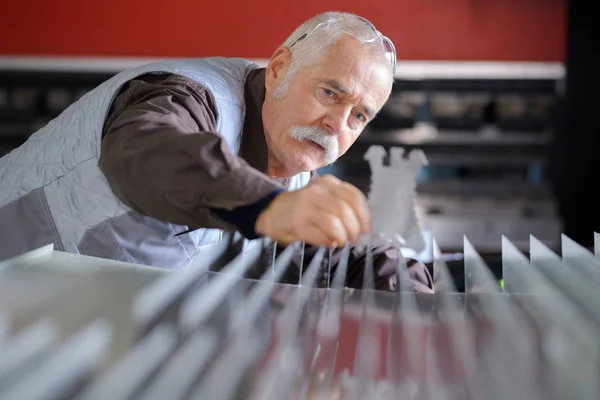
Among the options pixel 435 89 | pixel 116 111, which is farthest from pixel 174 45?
pixel 116 111

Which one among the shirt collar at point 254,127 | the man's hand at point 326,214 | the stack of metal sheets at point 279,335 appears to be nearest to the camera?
the stack of metal sheets at point 279,335

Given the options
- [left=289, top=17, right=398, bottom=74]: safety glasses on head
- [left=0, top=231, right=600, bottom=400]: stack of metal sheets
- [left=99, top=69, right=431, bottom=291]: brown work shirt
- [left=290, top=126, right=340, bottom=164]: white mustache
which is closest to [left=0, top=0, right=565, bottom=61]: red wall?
[left=289, top=17, right=398, bottom=74]: safety glasses on head

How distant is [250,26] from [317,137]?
2710 mm

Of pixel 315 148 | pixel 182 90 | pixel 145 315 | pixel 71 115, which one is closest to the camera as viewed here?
pixel 145 315

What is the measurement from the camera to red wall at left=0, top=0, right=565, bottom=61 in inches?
144

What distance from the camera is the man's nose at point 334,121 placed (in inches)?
46.6

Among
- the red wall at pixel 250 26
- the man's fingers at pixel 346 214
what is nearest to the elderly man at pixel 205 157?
the man's fingers at pixel 346 214

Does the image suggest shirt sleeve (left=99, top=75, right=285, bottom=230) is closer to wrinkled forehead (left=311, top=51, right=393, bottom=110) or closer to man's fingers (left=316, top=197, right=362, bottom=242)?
man's fingers (left=316, top=197, right=362, bottom=242)

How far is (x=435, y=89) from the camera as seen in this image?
11.9ft

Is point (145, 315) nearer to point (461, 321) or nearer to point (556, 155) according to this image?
point (461, 321)

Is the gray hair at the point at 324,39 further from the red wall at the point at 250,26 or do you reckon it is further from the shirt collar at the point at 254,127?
the red wall at the point at 250,26

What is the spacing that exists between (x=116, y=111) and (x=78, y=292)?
1.26 ft

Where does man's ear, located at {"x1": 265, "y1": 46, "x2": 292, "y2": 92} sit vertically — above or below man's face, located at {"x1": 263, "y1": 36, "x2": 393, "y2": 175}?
above

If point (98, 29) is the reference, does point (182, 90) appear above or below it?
below
